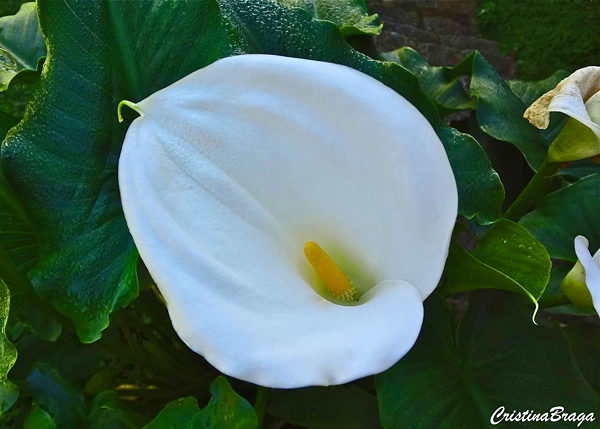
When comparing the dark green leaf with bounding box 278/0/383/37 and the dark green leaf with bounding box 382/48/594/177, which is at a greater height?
the dark green leaf with bounding box 278/0/383/37

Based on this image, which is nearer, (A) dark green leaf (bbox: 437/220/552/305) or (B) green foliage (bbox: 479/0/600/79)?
(A) dark green leaf (bbox: 437/220/552/305)

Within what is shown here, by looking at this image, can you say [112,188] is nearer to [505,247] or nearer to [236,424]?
[236,424]

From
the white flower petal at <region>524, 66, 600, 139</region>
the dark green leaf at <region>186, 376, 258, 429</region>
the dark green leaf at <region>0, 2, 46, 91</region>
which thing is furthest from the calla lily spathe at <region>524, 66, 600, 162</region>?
the dark green leaf at <region>0, 2, 46, 91</region>

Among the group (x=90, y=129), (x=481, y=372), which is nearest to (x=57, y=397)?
(x=90, y=129)

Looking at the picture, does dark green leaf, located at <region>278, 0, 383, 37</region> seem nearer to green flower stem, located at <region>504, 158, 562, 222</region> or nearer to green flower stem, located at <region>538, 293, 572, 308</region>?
green flower stem, located at <region>504, 158, 562, 222</region>

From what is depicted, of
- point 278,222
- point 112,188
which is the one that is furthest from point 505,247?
point 112,188

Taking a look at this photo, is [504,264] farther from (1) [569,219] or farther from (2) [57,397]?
(2) [57,397]
